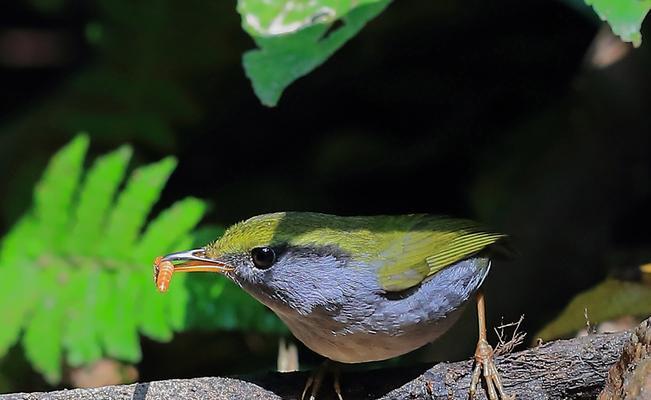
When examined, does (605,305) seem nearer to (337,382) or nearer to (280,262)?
(337,382)

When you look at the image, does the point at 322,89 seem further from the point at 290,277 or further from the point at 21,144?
the point at 290,277

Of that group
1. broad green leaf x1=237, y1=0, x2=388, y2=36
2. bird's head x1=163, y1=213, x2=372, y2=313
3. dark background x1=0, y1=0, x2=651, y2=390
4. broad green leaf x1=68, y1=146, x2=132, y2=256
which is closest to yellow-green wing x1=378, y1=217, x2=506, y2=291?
bird's head x1=163, y1=213, x2=372, y2=313

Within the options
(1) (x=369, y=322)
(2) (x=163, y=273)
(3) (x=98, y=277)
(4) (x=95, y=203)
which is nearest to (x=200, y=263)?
(2) (x=163, y=273)

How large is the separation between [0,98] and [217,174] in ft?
4.88

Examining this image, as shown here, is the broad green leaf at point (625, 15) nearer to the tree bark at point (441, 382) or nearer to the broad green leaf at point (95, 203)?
the tree bark at point (441, 382)

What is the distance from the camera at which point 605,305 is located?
357 cm

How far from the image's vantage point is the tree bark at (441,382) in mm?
2826

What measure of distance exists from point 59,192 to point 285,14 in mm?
1517

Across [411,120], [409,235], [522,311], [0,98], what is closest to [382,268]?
[409,235]

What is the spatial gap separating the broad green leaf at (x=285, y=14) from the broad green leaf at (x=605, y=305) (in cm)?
132

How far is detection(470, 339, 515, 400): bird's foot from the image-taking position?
2.91 m

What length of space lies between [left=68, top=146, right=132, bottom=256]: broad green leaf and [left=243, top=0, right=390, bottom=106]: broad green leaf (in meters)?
1.09

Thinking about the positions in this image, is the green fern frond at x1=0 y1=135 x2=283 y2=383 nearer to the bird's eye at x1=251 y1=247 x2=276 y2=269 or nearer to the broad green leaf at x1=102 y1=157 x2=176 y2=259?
the broad green leaf at x1=102 y1=157 x2=176 y2=259

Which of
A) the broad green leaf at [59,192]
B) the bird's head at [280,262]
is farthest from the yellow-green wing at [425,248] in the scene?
the broad green leaf at [59,192]
